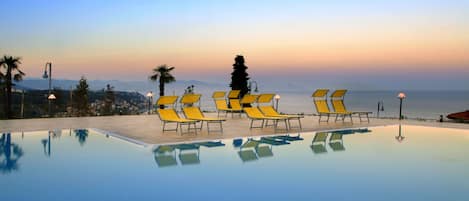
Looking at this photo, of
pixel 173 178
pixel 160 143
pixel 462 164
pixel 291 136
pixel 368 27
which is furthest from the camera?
pixel 368 27

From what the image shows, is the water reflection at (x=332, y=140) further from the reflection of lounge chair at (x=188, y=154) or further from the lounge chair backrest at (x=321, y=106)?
the reflection of lounge chair at (x=188, y=154)

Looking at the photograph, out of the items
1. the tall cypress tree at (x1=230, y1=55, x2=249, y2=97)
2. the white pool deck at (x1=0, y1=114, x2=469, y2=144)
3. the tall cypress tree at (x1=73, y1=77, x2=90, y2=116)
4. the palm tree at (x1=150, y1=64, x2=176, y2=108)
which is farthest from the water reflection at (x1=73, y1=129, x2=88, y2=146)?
the tall cypress tree at (x1=230, y1=55, x2=249, y2=97)

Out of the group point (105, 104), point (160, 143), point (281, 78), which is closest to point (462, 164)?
point (160, 143)

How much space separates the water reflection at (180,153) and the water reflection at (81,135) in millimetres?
1639

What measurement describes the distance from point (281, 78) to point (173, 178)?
20.4 m

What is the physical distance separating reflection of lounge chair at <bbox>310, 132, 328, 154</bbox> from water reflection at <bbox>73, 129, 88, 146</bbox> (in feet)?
12.5

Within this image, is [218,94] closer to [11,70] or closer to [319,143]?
[319,143]

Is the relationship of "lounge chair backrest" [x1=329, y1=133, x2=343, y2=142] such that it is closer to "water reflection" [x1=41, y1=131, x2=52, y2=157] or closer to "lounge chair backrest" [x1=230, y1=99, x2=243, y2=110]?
"lounge chair backrest" [x1=230, y1=99, x2=243, y2=110]

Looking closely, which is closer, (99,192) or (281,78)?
(99,192)

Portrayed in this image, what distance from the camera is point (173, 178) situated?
4.76m

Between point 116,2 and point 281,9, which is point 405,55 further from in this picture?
point 116,2

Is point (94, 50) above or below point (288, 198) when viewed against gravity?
above

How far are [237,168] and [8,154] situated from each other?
331 centimetres

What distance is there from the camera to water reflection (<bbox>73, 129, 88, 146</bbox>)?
756 cm
